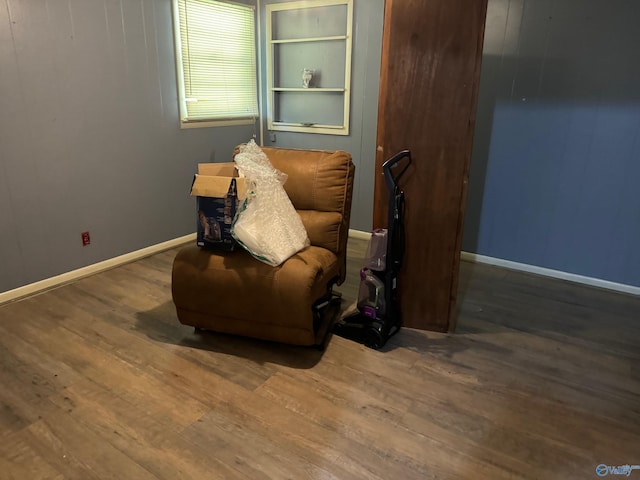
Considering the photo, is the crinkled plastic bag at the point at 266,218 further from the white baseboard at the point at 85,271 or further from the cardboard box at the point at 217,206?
the white baseboard at the point at 85,271

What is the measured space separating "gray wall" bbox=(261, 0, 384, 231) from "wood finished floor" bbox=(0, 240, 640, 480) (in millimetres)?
1673

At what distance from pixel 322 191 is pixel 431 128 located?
0.70 m

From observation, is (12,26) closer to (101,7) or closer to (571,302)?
(101,7)

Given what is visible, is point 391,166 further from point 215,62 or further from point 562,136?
point 215,62

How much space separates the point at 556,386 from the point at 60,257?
3.24m

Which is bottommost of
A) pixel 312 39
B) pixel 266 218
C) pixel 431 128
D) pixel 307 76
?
pixel 266 218

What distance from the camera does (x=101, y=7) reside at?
3271mm

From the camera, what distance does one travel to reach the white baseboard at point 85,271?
3.13 metres

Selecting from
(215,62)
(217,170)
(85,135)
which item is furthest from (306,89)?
(217,170)

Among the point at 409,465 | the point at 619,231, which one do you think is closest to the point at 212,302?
the point at 409,465

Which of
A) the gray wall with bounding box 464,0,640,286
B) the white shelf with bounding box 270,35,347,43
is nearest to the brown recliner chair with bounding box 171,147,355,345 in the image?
the gray wall with bounding box 464,0,640,286

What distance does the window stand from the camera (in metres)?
3.93

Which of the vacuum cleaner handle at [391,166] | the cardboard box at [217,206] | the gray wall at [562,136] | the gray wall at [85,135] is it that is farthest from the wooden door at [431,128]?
the gray wall at [85,135]

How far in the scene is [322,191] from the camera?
275 centimetres
